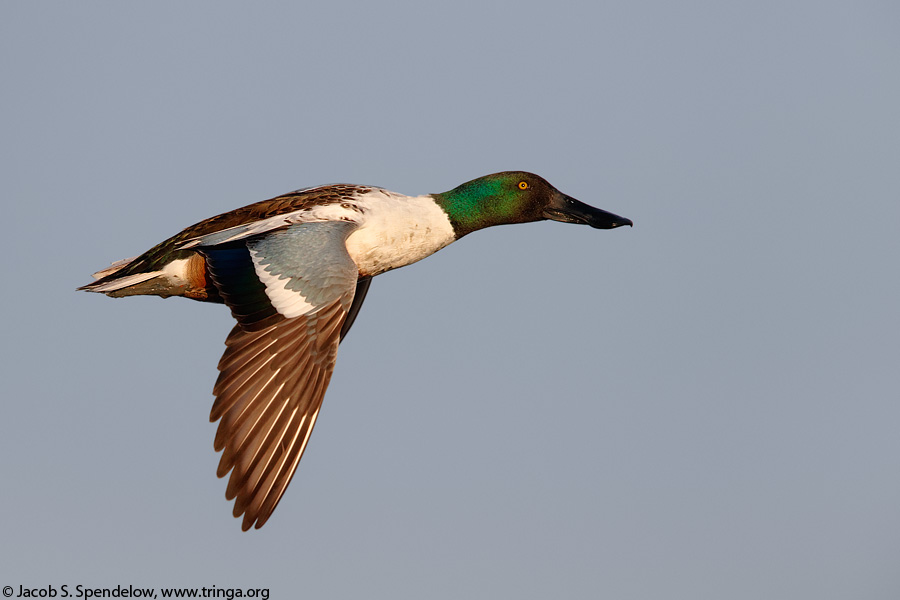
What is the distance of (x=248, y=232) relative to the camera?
7.17m

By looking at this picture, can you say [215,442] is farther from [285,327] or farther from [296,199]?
[296,199]

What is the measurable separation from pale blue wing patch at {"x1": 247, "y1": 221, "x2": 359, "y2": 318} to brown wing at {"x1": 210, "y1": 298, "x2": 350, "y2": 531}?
90 millimetres

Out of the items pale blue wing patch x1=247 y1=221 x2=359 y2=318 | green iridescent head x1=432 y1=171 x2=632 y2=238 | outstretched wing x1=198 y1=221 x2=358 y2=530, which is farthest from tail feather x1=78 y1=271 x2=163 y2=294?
green iridescent head x1=432 y1=171 x2=632 y2=238

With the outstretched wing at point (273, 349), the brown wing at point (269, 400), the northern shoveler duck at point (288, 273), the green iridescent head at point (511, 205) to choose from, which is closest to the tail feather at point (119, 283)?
the northern shoveler duck at point (288, 273)

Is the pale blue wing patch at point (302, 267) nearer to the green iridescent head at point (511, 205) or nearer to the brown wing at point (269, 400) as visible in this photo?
the brown wing at point (269, 400)

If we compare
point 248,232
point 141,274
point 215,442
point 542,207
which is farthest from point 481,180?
point 215,442

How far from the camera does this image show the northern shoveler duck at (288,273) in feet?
20.2

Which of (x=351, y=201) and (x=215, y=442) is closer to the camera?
(x=215, y=442)

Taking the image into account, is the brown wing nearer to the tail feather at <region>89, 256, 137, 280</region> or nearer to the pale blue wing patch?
the pale blue wing patch

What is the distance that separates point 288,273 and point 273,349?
0.54 meters

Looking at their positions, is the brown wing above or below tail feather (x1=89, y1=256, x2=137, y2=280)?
below

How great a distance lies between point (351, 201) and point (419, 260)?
761 mm

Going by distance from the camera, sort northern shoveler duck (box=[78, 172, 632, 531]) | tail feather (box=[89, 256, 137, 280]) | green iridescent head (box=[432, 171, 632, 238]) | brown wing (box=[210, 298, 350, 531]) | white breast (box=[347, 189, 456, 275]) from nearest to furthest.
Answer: brown wing (box=[210, 298, 350, 531])
northern shoveler duck (box=[78, 172, 632, 531])
white breast (box=[347, 189, 456, 275])
tail feather (box=[89, 256, 137, 280])
green iridescent head (box=[432, 171, 632, 238])

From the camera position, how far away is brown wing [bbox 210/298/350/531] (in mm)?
6027
